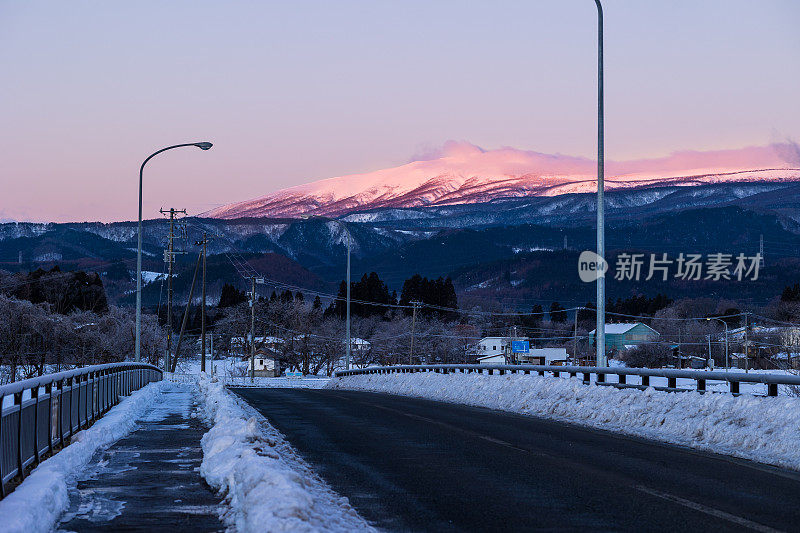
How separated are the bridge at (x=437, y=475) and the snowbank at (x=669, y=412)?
45 centimetres

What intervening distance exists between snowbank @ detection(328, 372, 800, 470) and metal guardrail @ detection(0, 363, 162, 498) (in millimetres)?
9770

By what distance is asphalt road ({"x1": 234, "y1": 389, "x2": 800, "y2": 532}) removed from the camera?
28.0ft

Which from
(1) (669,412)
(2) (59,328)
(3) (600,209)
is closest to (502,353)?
(2) (59,328)

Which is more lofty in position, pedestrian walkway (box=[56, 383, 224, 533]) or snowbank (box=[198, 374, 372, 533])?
snowbank (box=[198, 374, 372, 533])

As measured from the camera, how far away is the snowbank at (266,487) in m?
7.34

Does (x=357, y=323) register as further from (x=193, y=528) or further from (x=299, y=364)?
(x=193, y=528)

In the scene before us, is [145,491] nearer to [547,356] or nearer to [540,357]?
[540,357]

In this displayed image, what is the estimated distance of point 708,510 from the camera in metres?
8.95

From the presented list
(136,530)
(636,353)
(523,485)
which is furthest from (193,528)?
(636,353)

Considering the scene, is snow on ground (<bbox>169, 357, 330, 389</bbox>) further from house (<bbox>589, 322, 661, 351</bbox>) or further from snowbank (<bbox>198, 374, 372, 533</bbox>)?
house (<bbox>589, 322, 661, 351</bbox>)

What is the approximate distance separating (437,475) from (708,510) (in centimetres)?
356

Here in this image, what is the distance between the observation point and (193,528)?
8375mm

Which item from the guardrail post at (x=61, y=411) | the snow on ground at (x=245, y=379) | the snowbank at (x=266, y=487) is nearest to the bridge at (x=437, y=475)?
the guardrail post at (x=61, y=411)

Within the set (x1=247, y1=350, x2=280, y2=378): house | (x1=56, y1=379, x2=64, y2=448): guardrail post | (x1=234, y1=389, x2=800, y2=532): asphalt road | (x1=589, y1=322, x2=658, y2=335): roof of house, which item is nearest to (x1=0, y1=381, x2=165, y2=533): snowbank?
(x1=56, y1=379, x2=64, y2=448): guardrail post
